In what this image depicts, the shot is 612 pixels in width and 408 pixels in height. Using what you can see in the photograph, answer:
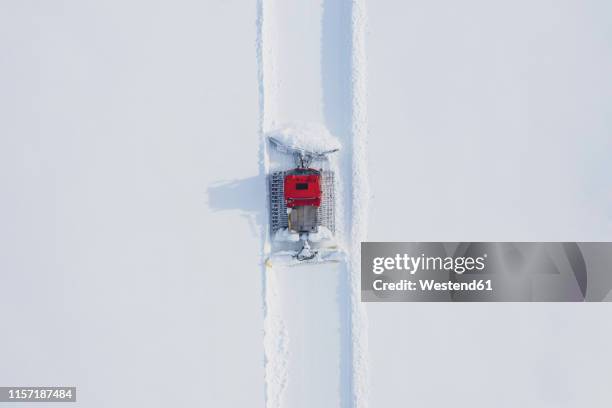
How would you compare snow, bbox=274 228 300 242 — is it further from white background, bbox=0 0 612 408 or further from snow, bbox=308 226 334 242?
white background, bbox=0 0 612 408

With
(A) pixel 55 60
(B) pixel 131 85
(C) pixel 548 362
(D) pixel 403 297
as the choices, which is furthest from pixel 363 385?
(A) pixel 55 60

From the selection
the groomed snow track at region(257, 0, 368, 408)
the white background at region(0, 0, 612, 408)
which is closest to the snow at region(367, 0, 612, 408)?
the white background at region(0, 0, 612, 408)

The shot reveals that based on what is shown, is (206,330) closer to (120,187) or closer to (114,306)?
(114,306)

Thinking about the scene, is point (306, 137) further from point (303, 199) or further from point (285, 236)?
point (285, 236)

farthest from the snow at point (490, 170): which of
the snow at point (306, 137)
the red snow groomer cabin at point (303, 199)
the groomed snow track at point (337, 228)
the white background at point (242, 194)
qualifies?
the red snow groomer cabin at point (303, 199)

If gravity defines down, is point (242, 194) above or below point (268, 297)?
above

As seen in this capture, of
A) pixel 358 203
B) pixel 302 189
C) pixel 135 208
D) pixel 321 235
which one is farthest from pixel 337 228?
pixel 135 208
